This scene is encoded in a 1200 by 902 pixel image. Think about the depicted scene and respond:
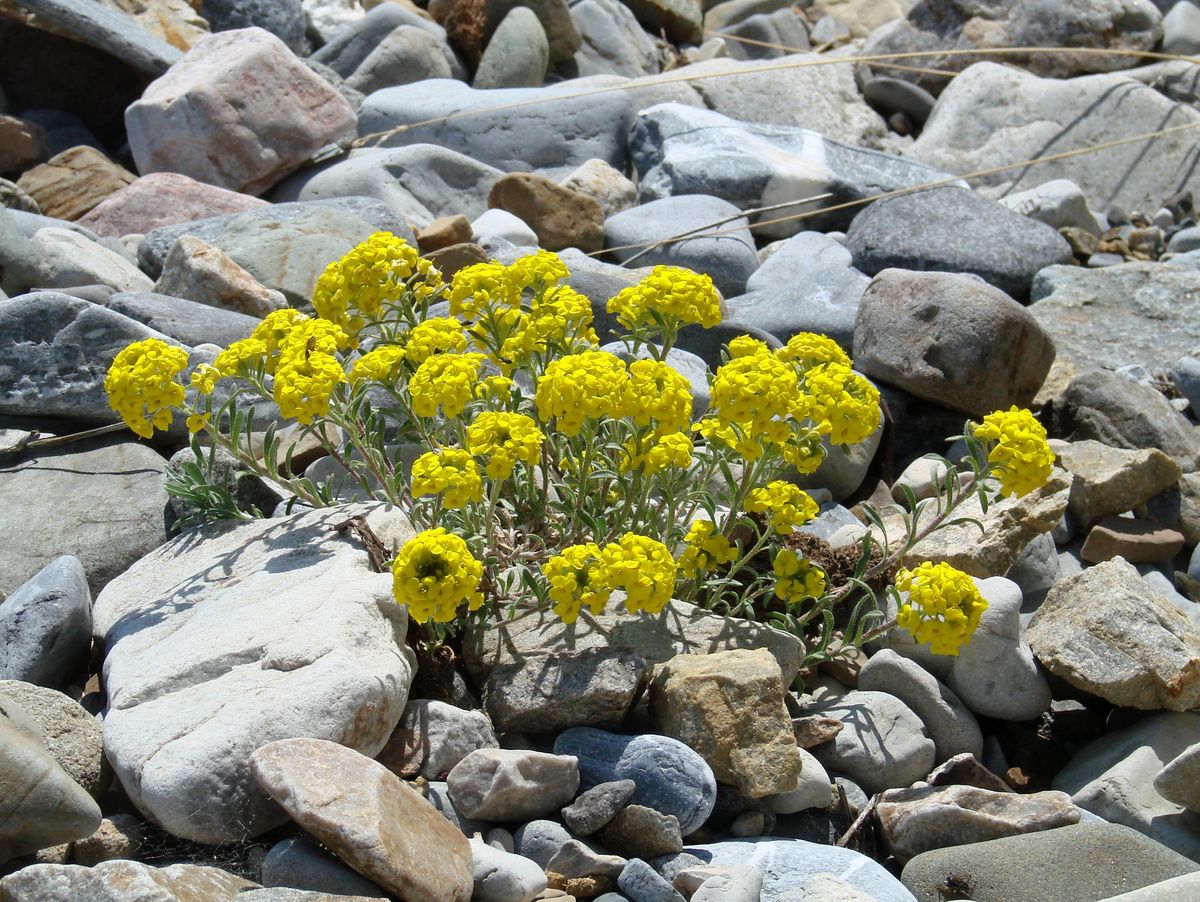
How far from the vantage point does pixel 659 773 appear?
336cm

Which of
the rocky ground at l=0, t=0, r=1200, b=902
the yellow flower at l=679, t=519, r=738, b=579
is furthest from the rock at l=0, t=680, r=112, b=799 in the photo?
the yellow flower at l=679, t=519, r=738, b=579

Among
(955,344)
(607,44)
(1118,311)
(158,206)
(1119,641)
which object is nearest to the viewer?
(1119,641)

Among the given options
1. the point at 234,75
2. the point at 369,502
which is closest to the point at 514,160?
the point at 234,75

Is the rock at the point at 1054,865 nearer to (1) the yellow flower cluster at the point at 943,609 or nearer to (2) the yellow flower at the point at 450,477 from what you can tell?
(1) the yellow flower cluster at the point at 943,609

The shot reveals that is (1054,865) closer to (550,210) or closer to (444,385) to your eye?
(444,385)

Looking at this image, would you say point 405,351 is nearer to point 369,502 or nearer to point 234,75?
point 369,502

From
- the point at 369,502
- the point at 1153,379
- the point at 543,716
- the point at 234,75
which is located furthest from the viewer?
the point at 234,75

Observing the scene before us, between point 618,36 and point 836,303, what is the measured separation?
6580mm

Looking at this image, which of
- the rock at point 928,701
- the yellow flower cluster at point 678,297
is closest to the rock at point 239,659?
the yellow flower cluster at point 678,297

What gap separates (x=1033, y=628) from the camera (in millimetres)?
4391

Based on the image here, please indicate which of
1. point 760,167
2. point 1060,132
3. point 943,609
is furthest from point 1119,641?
point 1060,132

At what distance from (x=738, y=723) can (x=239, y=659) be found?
1.33 meters

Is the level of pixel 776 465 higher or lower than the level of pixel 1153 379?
higher

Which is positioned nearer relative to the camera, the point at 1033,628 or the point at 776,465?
the point at 776,465
